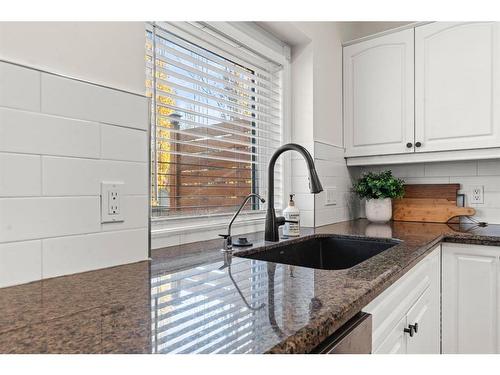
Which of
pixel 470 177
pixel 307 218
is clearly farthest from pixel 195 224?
pixel 470 177

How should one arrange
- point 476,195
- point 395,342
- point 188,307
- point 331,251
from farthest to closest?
point 476,195 < point 331,251 < point 395,342 < point 188,307

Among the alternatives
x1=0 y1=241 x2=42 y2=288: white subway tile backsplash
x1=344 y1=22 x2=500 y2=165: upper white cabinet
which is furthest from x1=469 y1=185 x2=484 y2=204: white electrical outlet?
x1=0 y1=241 x2=42 y2=288: white subway tile backsplash

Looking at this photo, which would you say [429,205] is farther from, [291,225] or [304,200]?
[291,225]

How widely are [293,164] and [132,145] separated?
1.19 metres

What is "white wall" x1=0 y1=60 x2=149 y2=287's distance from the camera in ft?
2.58

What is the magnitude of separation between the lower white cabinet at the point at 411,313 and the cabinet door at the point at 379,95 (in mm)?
803

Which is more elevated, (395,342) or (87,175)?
(87,175)

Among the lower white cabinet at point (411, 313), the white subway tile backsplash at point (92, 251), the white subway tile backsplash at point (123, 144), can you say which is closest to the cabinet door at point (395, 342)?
the lower white cabinet at point (411, 313)

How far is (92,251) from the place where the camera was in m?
0.93

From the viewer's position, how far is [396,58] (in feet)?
6.89

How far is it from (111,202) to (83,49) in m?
0.41

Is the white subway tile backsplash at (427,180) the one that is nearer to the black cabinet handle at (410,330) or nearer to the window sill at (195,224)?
the window sill at (195,224)
